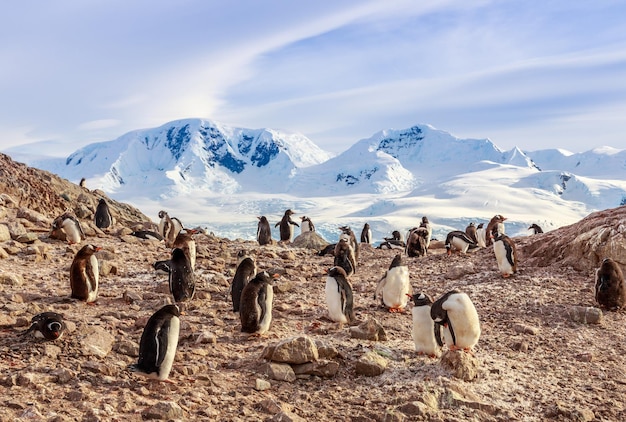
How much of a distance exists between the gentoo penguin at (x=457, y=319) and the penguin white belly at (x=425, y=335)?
7 cm

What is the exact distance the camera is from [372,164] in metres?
170

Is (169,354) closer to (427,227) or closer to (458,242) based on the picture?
(458,242)

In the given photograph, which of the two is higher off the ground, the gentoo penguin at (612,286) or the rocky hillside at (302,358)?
the gentoo penguin at (612,286)

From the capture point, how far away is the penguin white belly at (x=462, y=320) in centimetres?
642

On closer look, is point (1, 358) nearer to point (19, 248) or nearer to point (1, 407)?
point (1, 407)

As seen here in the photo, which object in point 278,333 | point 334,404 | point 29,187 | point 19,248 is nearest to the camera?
point 334,404

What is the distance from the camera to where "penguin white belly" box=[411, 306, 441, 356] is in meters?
6.50

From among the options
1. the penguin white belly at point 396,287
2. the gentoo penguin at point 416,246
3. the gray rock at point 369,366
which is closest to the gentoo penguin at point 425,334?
the gray rock at point 369,366

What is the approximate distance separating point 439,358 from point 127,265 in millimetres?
6592

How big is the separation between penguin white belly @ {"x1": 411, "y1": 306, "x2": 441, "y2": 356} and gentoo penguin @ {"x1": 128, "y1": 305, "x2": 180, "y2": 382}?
2.77 metres

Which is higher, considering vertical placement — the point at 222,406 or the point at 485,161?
the point at 485,161

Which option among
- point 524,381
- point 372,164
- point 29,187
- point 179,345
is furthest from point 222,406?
point 372,164

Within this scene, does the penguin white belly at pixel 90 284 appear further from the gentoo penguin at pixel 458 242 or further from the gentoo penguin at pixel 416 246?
the gentoo penguin at pixel 458 242

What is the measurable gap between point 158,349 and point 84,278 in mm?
3118
